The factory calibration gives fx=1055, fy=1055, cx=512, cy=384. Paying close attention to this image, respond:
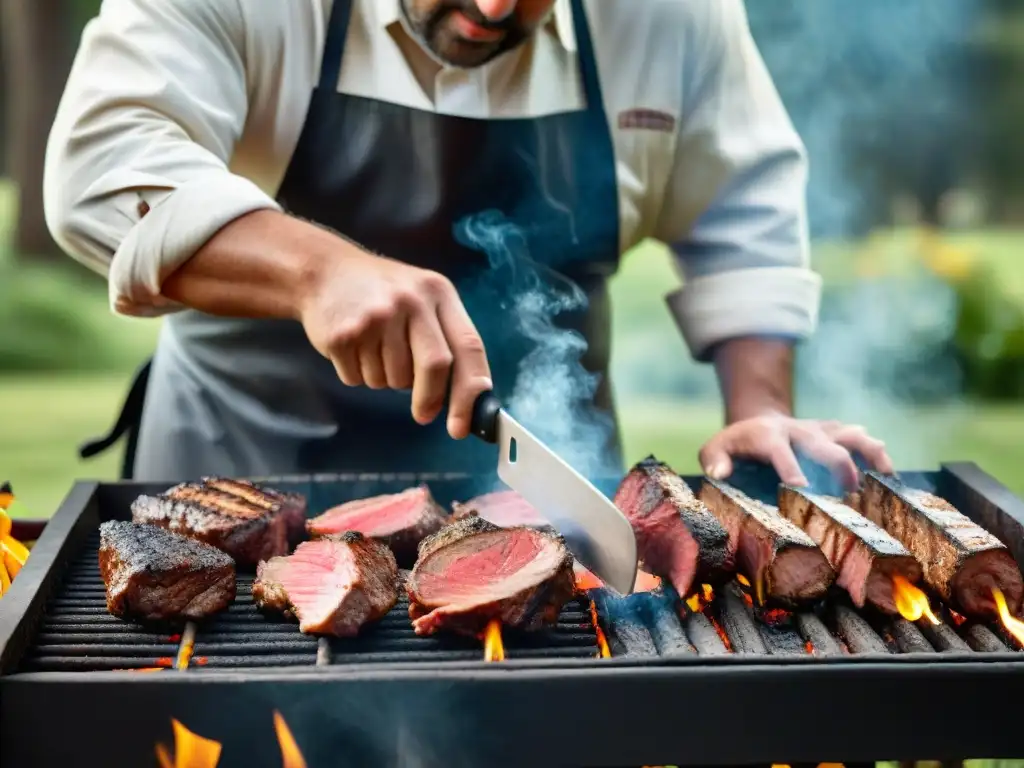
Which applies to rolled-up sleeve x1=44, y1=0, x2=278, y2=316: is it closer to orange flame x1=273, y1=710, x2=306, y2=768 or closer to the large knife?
the large knife

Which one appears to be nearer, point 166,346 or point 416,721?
point 416,721

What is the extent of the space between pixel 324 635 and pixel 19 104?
9538mm

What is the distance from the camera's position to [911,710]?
6.42 ft

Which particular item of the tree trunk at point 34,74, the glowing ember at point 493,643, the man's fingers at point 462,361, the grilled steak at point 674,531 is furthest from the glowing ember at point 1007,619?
the tree trunk at point 34,74

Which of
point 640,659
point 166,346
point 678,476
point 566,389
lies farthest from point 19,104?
point 640,659

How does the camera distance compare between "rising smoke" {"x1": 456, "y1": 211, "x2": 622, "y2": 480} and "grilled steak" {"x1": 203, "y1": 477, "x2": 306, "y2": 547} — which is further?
"rising smoke" {"x1": 456, "y1": 211, "x2": 622, "y2": 480}

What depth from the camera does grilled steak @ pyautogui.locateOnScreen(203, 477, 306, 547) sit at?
2.67m

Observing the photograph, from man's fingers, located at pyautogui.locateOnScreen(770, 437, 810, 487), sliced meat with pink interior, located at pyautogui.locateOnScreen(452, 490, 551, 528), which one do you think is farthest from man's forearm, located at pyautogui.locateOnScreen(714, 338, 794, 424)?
sliced meat with pink interior, located at pyautogui.locateOnScreen(452, 490, 551, 528)

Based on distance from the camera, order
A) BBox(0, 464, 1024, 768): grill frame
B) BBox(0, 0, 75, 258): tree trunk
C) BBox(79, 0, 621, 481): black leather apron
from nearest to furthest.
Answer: BBox(0, 464, 1024, 768): grill frame < BBox(79, 0, 621, 481): black leather apron < BBox(0, 0, 75, 258): tree trunk

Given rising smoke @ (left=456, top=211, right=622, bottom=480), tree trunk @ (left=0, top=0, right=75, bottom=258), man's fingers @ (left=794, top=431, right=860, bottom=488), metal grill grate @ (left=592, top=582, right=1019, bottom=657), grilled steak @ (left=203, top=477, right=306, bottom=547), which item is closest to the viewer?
metal grill grate @ (left=592, top=582, right=1019, bottom=657)

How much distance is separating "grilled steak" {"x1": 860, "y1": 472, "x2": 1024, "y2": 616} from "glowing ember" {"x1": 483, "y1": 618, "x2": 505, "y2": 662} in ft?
3.32

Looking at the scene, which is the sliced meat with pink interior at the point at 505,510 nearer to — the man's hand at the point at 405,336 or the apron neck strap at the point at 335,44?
the man's hand at the point at 405,336

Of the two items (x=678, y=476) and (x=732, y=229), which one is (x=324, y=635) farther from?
(x=732, y=229)

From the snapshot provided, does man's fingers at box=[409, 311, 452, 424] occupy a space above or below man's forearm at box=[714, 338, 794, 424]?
above
